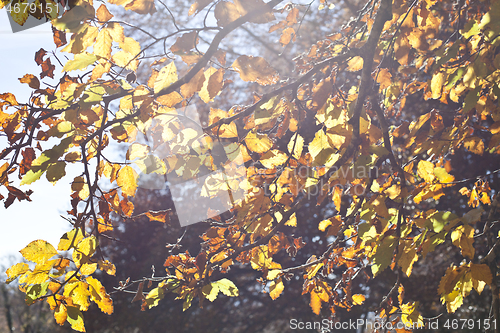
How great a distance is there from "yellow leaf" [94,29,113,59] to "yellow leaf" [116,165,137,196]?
493 millimetres

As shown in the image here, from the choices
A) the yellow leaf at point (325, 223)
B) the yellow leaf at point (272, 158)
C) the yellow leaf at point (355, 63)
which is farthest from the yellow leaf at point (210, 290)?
the yellow leaf at point (355, 63)

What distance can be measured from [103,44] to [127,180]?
1.92 feet

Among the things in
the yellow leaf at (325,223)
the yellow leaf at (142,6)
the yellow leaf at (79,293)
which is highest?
the yellow leaf at (142,6)

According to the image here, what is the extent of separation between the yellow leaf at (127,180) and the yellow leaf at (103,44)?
49 centimetres

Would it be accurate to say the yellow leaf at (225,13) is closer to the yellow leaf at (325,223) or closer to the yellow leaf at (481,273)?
the yellow leaf at (481,273)

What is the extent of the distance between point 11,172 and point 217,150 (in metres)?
0.90

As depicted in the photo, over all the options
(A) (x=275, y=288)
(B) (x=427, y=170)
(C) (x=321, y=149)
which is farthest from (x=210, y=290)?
(B) (x=427, y=170)

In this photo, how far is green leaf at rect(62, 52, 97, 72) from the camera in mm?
1247

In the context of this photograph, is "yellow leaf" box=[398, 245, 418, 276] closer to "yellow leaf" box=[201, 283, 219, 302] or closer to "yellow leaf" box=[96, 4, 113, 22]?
"yellow leaf" box=[201, 283, 219, 302]

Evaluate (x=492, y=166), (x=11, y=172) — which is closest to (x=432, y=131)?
(x=11, y=172)

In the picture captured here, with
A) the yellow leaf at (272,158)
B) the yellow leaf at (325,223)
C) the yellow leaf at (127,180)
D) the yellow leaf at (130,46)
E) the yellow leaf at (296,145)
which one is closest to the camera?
the yellow leaf at (130,46)

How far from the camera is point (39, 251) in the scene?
1.25 meters

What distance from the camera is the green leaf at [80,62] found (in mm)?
1247

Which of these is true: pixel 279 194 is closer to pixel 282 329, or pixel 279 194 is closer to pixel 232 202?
pixel 232 202
